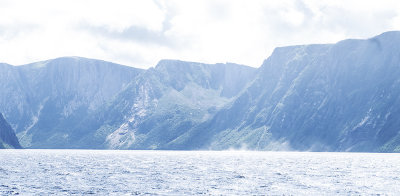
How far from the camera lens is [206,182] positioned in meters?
110

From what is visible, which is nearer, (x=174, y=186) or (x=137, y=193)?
(x=137, y=193)

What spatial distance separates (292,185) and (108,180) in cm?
4351

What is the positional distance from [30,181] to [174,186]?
34.0 metres

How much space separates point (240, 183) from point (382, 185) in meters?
31.8

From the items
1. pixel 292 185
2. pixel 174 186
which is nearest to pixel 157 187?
pixel 174 186

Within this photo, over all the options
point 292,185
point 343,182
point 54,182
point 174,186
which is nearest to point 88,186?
point 54,182

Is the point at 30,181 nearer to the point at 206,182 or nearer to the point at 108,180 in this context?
the point at 108,180

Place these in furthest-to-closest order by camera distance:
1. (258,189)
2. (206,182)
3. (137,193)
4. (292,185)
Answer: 1. (206,182)
2. (292,185)
3. (258,189)
4. (137,193)

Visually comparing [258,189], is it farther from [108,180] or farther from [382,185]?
[108,180]

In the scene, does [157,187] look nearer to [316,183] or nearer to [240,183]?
→ [240,183]

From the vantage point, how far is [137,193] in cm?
8769

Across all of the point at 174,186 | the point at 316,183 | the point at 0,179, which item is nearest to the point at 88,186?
the point at 174,186

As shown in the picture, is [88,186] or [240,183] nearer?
[88,186]

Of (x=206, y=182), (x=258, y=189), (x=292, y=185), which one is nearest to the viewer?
(x=258, y=189)
